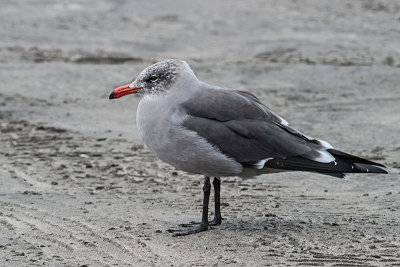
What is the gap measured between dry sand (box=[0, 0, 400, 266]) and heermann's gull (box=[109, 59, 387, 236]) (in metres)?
0.49

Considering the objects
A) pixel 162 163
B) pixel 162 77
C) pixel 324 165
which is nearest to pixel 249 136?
pixel 324 165

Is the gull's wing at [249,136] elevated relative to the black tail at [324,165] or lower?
elevated

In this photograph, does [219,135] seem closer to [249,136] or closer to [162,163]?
[249,136]

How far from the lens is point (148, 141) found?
20.1ft

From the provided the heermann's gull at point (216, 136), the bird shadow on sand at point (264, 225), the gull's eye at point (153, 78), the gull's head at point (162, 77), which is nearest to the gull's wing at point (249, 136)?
the heermann's gull at point (216, 136)

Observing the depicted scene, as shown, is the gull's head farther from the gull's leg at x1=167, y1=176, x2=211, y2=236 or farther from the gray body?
the gull's leg at x1=167, y1=176, x2=211, y2=236

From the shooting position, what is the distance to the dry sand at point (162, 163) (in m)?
5.86

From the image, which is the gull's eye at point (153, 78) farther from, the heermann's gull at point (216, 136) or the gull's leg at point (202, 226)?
the gull's leg at point (202, 226)

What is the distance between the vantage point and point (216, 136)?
6.09 meters

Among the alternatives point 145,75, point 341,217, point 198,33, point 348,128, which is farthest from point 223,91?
point 198,33

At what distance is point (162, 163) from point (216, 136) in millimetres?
2394

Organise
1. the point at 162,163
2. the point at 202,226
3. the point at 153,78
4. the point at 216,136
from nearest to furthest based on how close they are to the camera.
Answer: the point at 216,136 → the point at 202,226 → the point at 153,78 → the point at 162,163

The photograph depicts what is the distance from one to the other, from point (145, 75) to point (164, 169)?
1988mm

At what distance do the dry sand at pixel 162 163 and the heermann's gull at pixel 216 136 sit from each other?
489 millimetres
